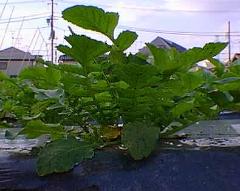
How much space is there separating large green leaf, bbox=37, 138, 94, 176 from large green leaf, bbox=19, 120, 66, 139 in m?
0.07

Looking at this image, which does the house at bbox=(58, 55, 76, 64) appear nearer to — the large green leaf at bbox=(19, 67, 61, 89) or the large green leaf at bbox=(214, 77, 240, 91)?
the large green leaf at bbox=(19, 67, 61, 89)

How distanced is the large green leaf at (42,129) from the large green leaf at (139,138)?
5.4 inches

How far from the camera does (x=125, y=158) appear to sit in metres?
0.74

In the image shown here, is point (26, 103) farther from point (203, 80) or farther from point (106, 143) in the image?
point (203, 80)

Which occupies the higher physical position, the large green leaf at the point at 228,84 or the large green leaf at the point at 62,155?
the large green leaf at the point at 228,84

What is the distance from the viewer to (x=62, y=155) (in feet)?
2.32

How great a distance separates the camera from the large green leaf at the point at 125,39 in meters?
0.74

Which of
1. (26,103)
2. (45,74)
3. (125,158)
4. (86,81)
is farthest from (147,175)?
(26,103)

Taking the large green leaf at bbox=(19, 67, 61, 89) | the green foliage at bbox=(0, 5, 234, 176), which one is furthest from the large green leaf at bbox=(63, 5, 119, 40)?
the large green leaf at bbox=(19, 67, 61, 89)

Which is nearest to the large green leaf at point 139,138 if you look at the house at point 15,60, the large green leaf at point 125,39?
the large green leaf at point 125,39

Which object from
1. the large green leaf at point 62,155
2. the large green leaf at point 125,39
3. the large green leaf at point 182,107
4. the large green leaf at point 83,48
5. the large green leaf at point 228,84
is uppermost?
the large green leaf at point 125,39

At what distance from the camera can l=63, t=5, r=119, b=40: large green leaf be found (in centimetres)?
70

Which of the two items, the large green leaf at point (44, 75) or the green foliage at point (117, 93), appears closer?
the green foliage at point (117, 93)

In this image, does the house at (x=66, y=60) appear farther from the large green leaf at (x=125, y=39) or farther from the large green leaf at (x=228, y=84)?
the large green leaf at (x=228, y=84)
